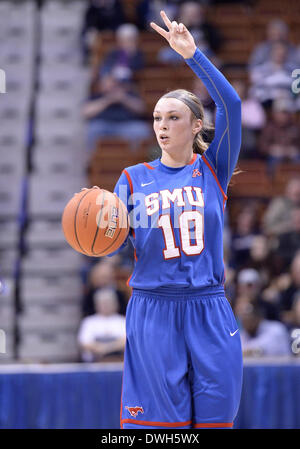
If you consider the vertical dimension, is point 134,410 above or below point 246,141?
below

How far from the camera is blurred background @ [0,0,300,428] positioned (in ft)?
17.9

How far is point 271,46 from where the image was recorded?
912 cm

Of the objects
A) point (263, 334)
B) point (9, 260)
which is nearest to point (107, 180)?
point (9, 260)

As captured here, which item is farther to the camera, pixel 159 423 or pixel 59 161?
pixel 59 161

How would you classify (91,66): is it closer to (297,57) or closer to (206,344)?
(297,57)

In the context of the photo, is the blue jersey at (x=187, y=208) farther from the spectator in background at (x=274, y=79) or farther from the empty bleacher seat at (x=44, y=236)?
the empty bleacher seat at (x=44, y=236)

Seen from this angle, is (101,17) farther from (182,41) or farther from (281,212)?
(182,41)

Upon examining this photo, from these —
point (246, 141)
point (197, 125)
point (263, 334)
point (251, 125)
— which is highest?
point (251, 125)

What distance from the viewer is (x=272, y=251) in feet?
25.0

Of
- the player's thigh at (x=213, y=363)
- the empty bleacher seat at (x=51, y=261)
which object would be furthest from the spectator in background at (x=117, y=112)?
the player's thigh at (x=213, y=363)

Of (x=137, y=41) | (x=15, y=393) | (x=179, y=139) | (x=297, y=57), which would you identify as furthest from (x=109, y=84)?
(x=179, y=139)

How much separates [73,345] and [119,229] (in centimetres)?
532

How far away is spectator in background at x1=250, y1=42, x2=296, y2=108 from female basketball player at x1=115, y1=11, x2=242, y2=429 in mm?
5413

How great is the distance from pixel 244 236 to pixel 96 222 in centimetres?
495
